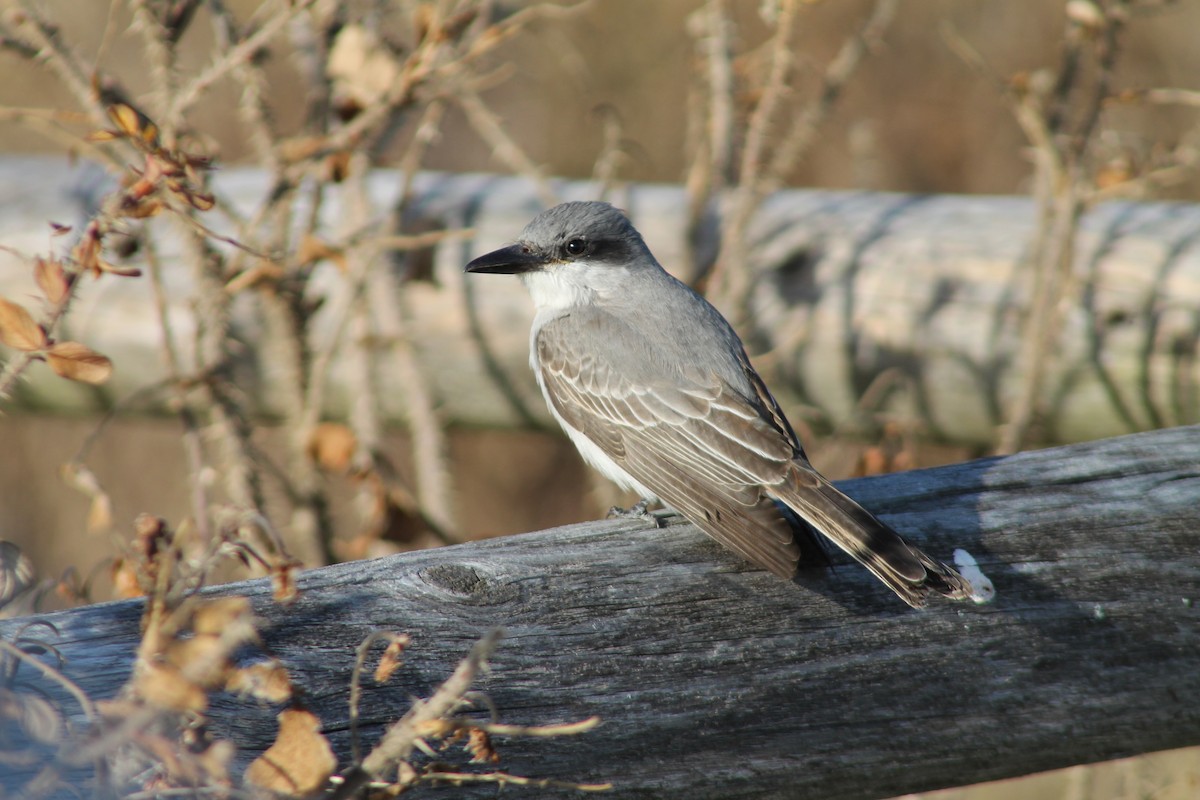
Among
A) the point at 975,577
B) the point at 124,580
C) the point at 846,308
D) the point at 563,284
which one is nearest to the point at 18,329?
the point at 124,580

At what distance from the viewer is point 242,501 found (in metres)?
3.76

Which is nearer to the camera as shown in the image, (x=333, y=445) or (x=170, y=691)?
(x=170, y=691)

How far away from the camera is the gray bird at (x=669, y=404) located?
8.11ft

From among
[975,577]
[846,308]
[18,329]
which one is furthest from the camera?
[846,308]

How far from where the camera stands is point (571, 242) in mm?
3848

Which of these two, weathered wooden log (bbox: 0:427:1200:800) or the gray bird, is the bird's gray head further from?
weathered wooden log (bbox: 0:427:1200:800)

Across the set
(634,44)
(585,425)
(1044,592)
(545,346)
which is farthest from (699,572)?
Result: (634,44)

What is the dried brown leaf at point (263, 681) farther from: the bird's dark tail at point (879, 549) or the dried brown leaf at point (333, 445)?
the dried brown leaf at point (333, 445)

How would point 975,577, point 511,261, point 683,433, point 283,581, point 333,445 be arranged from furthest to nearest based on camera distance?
point 333,445 < point 511,261 < point 683,433 < point 975,577 < point 283,581

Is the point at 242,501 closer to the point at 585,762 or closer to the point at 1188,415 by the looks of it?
the point at 585,762

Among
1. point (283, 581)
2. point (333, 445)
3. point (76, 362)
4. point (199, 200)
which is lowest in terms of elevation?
point (333, 445)

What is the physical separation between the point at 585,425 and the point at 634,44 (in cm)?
761

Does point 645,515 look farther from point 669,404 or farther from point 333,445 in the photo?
point 333,445

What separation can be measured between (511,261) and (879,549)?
5.96 ft
